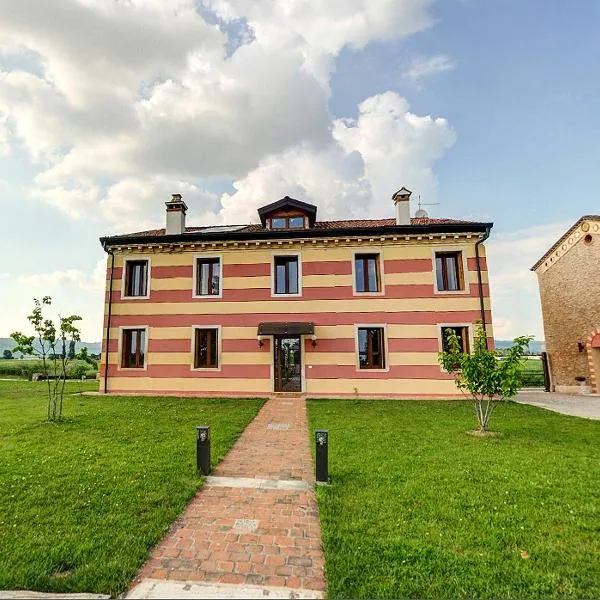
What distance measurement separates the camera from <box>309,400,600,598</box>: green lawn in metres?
3.12

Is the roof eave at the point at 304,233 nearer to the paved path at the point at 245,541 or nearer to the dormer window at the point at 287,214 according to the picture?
the dormer window at the point at 287,214

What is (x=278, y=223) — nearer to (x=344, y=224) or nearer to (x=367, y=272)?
(x=344, y=224)

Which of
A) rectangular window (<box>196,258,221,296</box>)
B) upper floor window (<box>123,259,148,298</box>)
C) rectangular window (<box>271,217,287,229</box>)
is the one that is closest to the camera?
rectangular window (<box>196,258,221,296</box>)

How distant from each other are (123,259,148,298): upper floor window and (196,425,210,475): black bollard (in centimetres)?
1204

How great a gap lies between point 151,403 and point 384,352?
31.4ft

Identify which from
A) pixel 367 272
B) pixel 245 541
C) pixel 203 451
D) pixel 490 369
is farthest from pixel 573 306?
pixel 245 541

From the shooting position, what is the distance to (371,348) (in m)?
15.1

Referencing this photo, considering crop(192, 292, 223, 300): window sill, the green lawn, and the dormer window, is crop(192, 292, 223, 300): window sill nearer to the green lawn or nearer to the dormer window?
the dormer window

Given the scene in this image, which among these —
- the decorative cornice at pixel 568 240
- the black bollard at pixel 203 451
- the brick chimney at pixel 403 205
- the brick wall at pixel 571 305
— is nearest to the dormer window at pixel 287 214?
the brick chimney at pixel 403 205

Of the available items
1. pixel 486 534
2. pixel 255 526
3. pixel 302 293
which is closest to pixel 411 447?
pixel 486 534

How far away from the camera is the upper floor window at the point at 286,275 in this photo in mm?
15844

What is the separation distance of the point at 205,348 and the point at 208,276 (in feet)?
11.0

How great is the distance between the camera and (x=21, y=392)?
16.3m

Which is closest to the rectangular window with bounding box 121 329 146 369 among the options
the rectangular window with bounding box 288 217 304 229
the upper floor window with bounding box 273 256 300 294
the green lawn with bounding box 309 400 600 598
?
the upper floor window with bounding box 273 256 300 294
